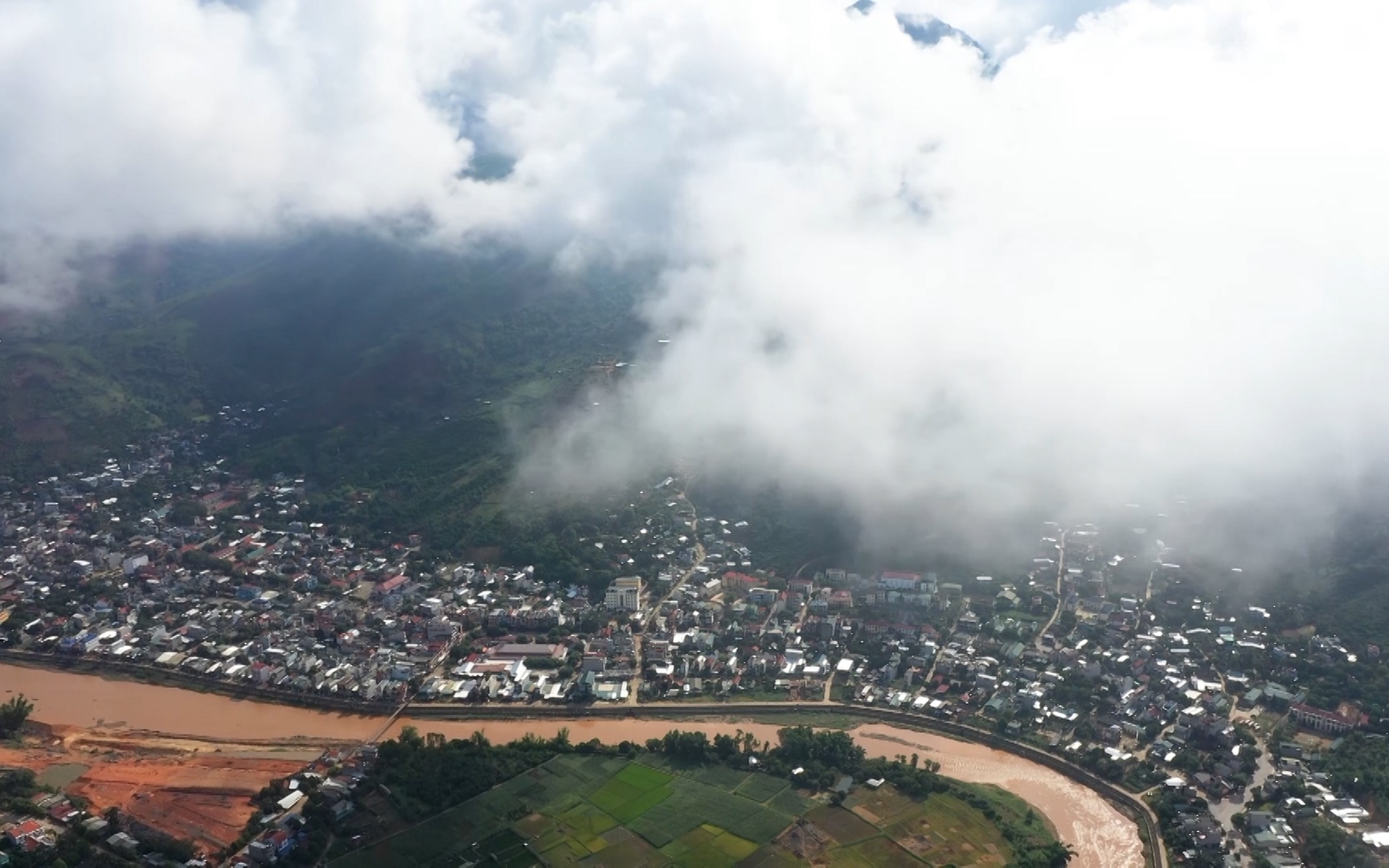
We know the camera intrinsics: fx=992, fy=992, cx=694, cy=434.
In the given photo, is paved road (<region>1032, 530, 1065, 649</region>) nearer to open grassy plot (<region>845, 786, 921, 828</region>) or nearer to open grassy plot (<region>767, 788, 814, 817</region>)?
open grassy plot (<region>845, 786, 921, 828</region>)

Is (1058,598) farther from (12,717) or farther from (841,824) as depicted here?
(12,717)

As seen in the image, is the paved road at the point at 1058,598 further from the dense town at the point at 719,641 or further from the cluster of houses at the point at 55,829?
the cluster of houses at the point at 55,829

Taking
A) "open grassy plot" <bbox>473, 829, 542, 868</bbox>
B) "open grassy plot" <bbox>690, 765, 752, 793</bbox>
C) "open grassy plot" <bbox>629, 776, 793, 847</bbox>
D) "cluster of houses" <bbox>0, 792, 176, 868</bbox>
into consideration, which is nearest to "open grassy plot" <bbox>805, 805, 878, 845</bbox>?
"open grassy plot" <bbox>629, 776, 793, 847</bbox>

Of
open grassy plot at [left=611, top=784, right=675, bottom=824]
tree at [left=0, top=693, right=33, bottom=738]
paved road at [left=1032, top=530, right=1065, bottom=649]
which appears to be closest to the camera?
open grassy plot at [left=611, top=784, right=675, bottom=824]

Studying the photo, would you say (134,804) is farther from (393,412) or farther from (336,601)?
(393,412)

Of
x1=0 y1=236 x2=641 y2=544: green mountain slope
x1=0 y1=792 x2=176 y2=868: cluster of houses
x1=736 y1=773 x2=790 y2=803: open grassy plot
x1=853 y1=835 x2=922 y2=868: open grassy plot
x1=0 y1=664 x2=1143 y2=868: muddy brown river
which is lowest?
x1=853 y1=835 x2=922 y2=868: open grassy plot

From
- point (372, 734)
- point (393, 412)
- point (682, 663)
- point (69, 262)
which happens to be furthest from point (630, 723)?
point (69, 262)

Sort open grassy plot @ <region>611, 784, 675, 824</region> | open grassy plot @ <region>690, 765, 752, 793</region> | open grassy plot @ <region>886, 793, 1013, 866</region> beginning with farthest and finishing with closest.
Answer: open grassy plot @ <region>690, 765, 752, 793</region> → open grassy plot @ <region>611, 784, 675, 824</region> → open grassy plot @ <region>886, 793, 1013, 866</region>
